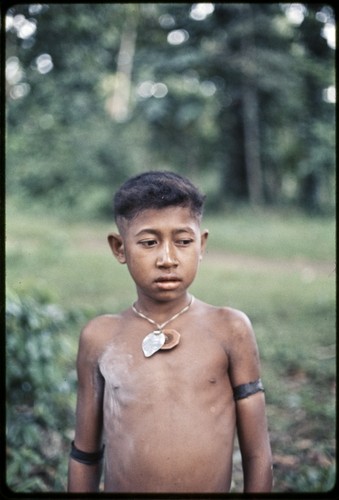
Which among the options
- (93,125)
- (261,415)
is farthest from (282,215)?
(261,415)

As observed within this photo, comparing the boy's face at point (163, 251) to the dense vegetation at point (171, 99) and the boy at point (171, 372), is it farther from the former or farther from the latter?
the dense vegetation at point (171, 99)

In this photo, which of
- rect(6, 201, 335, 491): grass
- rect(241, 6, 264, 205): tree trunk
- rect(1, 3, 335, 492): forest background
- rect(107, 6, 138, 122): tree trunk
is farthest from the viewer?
rect(107, 6, 138, 122): tree trunk

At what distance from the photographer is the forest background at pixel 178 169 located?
124 inches

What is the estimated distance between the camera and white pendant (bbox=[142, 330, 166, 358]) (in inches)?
63.7

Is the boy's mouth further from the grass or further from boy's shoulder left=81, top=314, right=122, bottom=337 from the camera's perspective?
the grass

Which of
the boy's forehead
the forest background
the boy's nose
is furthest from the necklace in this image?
the forest background

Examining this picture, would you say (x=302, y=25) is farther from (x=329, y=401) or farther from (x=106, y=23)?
(x=329, y=401)

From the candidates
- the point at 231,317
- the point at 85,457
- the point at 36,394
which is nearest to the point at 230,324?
the point at 231,317

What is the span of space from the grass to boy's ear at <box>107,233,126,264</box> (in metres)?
1.61

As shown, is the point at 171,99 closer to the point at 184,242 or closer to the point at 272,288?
the point at 272,288

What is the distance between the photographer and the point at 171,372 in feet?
5.28

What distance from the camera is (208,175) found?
20203 millimetres

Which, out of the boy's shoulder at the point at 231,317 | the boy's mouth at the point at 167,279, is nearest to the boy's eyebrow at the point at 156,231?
the boy's mouth at the point at 167,279

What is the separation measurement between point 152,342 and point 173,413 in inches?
8.5
